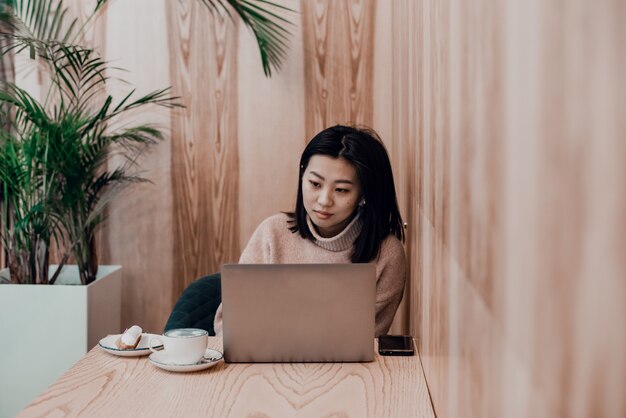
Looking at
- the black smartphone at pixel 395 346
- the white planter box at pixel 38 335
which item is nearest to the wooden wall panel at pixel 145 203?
the white planter box at pixel 38 335

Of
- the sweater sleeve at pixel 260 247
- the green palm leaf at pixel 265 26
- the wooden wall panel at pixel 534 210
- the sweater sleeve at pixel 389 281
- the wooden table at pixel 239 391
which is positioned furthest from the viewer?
the green palm leaf at pixel 265 26

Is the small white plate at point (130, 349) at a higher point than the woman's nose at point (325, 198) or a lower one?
lower

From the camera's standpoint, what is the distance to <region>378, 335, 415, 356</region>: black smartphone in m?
1.57

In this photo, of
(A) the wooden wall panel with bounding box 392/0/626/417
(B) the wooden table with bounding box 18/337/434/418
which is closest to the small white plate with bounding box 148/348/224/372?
(B) the wooden table with bounding box 18/337/434/418

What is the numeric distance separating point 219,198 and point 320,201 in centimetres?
107

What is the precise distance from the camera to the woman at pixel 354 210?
2.20 metres

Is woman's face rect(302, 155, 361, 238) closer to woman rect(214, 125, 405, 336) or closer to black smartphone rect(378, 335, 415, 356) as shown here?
woman rect(214, 125, 405, 336)

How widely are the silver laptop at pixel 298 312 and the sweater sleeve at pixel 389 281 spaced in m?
0.65

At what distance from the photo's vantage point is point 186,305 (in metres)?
2.30

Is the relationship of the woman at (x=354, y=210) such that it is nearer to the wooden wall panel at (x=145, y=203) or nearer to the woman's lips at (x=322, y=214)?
the woman's lips at (x=322, y=214)

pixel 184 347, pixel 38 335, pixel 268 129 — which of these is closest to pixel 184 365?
pixel 184 347

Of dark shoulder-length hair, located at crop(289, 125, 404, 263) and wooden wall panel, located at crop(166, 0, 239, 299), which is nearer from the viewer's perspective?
dark shoulder-length hair, located at crop(289, 125, 404, 263)

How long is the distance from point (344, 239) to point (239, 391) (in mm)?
1028

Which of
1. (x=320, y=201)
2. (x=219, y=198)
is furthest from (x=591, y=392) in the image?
(x=219, y=198)
